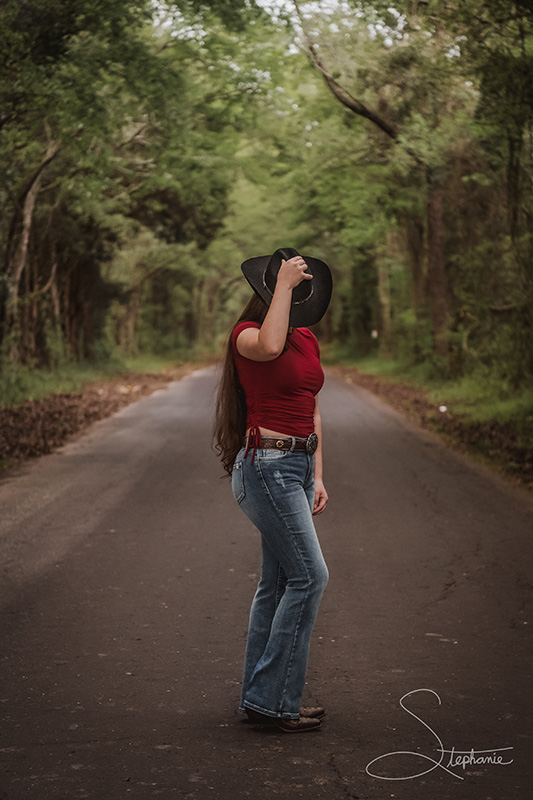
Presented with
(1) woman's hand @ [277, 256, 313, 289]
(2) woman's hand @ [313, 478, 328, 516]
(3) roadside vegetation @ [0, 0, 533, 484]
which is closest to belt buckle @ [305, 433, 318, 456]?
(2) woman's hand @ [313, 478, 328, 516]

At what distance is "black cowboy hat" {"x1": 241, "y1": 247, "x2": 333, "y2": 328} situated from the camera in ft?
14.1

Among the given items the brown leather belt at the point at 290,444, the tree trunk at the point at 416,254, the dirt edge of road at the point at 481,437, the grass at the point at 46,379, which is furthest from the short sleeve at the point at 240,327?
the tree trunk at the point at 416,254

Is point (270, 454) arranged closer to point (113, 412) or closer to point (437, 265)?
point (113, 412)

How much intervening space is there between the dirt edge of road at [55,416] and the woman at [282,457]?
30.3 feet

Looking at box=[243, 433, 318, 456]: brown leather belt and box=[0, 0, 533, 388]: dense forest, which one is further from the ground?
box=[0, 0, 533, 388]: dense forest

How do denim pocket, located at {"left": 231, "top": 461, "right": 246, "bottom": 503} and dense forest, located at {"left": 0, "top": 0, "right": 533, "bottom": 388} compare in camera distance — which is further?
dense forest, located at {"left": 0, "top": 0, "right": 533, "bottom": 388}

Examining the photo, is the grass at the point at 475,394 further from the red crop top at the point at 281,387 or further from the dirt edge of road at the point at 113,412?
the red crop top at the point at 281,387

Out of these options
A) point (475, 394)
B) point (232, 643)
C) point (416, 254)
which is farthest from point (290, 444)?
point (416, 254)

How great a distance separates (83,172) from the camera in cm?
2500

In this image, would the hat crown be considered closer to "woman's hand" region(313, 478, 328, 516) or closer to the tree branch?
"woman's hand" region(313, 478, 328, 516)

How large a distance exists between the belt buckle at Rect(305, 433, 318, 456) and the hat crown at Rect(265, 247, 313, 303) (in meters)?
0.62

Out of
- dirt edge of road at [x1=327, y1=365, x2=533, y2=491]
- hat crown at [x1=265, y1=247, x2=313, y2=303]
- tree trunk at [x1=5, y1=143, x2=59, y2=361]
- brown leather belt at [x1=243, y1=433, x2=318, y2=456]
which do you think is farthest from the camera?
tree trunk at [x1=5, y1=143, x2=59, y2=361]

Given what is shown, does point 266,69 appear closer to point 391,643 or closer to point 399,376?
point 399,376

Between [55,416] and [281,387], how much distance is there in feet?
49.5
